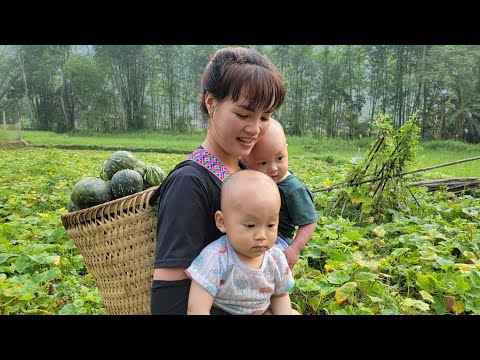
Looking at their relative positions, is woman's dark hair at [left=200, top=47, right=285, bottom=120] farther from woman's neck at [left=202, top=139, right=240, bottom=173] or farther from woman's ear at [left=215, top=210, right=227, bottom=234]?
woman's ear at [left=215, top=210, right=227, bottom=234]

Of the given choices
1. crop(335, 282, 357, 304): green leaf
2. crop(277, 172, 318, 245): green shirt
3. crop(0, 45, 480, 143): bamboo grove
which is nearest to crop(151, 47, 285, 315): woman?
crop(277, 172, 318, 245): green shirt

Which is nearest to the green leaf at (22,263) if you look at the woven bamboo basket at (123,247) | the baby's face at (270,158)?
the woven bamboo basket at (123,247)

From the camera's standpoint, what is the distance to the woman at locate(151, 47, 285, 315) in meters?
1.45

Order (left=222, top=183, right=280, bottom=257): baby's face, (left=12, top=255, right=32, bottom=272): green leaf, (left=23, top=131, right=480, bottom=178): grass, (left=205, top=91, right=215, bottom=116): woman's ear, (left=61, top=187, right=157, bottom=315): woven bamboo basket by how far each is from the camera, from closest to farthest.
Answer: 1. (left=222, top=183, right=280, bottom=257): baby's face
2. (left=205, top=91, right=215, bottom=116): woman's ear
3. (left=61, top=187, right=157, bottom=315): woven bamboo basket
4. (left=12, top=255, right=32, bottom=272): green leaf
5. (left=23, top=131, right=480, bottom=178): grass

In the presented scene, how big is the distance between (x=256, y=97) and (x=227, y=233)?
458 millimetres

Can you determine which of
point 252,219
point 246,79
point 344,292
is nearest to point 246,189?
point 252,219

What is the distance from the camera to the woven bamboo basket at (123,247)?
1693 millimetres

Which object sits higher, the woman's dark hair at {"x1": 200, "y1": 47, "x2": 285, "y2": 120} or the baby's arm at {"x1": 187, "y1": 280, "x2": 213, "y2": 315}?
the woman's dark hair at {"x1": 200, "y1": 47, "x2": 285, "y2": 120}

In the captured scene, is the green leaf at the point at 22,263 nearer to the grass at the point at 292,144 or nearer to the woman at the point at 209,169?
the woman at the point at 209,169

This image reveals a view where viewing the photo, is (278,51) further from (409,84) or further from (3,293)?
(3,293)

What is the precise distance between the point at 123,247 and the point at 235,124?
65 centimetres

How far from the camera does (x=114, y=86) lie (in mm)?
17734

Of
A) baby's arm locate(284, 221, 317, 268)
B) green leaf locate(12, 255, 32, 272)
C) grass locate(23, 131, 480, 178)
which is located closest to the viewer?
baby's arm locate(284, 221, 317, 268)

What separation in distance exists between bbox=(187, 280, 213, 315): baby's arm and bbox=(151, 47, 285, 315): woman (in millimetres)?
42
